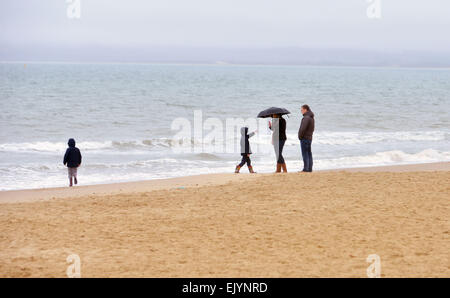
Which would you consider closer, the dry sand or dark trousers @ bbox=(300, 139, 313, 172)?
the dry sand

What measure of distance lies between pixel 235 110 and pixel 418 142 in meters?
16.9

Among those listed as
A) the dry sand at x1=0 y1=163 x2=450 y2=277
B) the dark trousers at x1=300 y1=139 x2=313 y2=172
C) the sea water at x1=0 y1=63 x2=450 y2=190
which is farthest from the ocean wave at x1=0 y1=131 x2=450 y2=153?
the dry sand at x1=0 y1=163 x2=450 y2=277

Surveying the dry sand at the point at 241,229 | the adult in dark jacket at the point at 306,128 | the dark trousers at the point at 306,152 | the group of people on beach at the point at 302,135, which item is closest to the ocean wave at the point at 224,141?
the group of people on beach at the point at 302,135

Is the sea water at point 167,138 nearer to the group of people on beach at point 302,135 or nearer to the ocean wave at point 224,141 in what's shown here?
the ocean wave at point 224,141

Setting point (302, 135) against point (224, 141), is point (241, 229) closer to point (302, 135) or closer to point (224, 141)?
point (302, 135)

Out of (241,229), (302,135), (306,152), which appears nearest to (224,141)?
(306,152)

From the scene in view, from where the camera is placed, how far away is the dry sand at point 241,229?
6.52m

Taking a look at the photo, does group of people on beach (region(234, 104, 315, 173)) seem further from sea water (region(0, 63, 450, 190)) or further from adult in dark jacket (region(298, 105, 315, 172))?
sea water (region(0, 63, 450, 190))

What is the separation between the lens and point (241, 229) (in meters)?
→ 8.09

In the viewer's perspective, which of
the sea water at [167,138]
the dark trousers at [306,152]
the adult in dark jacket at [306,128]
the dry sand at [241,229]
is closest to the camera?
the dry sand at [241,229]

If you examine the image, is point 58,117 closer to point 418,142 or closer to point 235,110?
point 235,110

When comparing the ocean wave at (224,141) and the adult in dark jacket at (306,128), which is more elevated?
the adult in dark jacket at (306,128)

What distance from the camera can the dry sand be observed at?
6.52m

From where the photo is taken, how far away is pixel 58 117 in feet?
109
